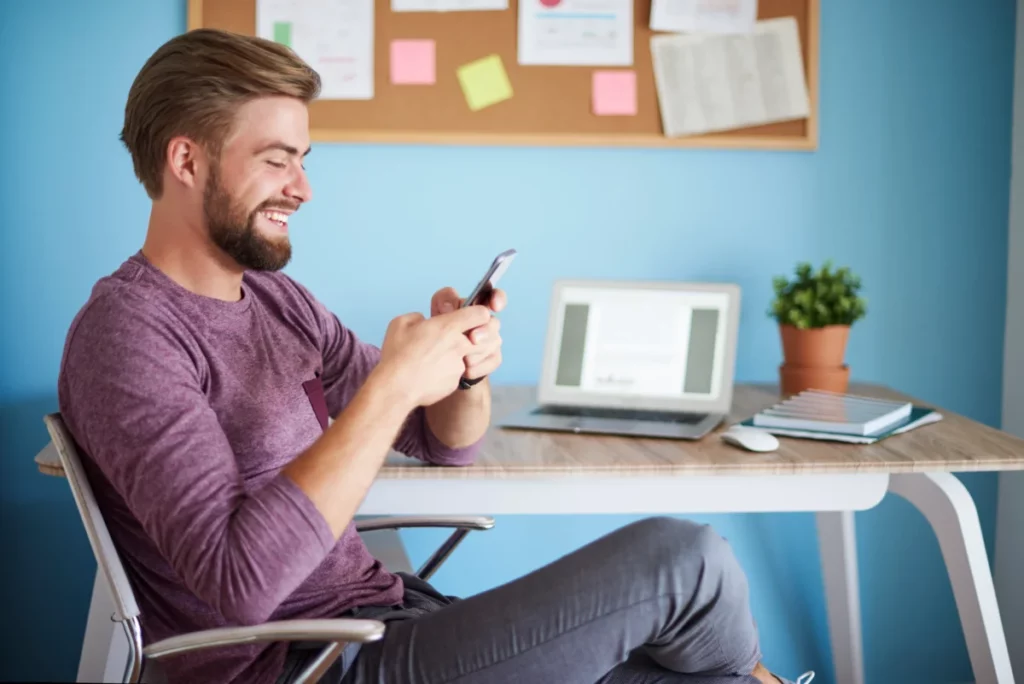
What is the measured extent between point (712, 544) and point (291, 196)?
0.61 meters

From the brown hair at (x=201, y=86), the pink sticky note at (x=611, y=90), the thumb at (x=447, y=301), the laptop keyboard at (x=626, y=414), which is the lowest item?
the laptop keyboard at (x=626, y=414)

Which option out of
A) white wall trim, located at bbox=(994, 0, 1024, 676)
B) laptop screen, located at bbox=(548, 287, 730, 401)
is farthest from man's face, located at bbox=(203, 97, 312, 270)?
white wall trim, located at bbox=(994, 0, 1024, 676)

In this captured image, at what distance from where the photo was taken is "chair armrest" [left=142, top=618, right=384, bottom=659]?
100 centimetres

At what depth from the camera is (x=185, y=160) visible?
1.17 m

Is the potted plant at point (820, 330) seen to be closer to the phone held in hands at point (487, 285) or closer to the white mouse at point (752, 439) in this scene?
the white mouse at point (752, 439)

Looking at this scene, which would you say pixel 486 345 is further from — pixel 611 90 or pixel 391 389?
pixel 611 90

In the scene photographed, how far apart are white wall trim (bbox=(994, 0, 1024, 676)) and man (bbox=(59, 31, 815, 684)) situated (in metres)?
1.29

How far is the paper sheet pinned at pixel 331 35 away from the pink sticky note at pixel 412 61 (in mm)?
48

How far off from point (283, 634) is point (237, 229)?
452mm

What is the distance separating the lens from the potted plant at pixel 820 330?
1984mm

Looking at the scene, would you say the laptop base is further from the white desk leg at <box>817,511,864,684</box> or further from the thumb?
the white desk leg at <box>817,511,864,684</box>

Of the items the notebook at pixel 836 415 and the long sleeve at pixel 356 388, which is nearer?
the long sleeve at pixel 356 388

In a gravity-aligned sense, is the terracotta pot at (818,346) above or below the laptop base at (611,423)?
above

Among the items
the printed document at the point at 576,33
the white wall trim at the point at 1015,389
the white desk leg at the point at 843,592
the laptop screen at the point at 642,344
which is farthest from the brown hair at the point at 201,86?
the white wall trim at the point at 1015,389
